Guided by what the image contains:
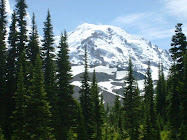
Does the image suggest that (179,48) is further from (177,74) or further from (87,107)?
(87,107)

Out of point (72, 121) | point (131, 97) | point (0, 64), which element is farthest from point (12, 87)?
point (131, 97)

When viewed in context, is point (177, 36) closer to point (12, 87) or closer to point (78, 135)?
point (78, 135)

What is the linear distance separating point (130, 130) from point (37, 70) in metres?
16.3

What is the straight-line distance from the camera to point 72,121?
35562 mm

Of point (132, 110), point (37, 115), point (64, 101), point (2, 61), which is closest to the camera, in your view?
point (37, 115)

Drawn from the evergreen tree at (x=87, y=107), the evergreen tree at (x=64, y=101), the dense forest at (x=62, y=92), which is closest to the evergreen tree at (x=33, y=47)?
the dense forest at (x=62, y=92)

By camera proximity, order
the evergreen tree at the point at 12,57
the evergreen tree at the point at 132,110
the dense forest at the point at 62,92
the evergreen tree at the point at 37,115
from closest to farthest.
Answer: the evergreen tree at the point at 37,115
the dense forest at the point at 62,92
the evergreen tree at the point at 132,110
the evergreen tree at the point at 12,57

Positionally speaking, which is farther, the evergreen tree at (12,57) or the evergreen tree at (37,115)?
the evergreen tree at (12,57)

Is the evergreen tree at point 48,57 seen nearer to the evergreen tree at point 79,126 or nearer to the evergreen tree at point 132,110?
the evergreen tree at point 79,126

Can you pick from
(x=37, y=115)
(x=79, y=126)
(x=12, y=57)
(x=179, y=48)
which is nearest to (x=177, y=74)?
(x=179, y=48)

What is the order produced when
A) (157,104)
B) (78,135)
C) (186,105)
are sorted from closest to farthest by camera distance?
(186,105) → (78,135) → (157,104)

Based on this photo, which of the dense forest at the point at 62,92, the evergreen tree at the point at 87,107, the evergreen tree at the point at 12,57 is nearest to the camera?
the dense forest at the point at 62,92

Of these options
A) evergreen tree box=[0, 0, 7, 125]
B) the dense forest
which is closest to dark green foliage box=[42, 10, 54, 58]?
the dense forest

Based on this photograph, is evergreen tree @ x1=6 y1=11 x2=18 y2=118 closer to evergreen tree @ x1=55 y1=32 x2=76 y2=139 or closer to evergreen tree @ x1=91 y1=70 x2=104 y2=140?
evergreen tree @ x1=55 y1=32 x2=76 y2=139
